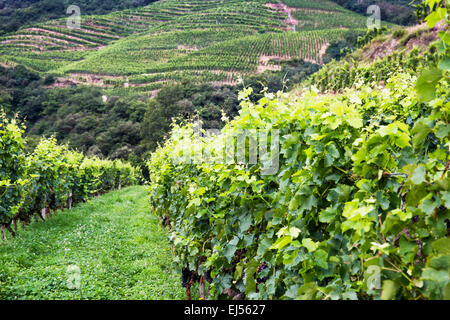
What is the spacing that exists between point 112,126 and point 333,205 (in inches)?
1758

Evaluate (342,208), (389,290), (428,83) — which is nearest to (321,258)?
(342,208)

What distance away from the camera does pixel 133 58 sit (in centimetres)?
7744

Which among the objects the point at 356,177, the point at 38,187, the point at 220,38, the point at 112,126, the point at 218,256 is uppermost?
the point at 220,38

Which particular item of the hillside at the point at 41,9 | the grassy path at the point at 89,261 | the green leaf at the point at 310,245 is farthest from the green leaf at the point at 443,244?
the hillside at the point at 41,9

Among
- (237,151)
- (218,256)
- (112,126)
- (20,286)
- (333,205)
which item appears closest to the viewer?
(333,205)

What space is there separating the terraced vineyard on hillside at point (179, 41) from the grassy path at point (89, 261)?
51424mm

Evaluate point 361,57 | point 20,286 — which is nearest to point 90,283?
point 20,286

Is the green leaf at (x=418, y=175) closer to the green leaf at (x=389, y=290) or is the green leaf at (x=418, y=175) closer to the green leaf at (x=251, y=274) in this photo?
the green leaf at (x=389, y=290)

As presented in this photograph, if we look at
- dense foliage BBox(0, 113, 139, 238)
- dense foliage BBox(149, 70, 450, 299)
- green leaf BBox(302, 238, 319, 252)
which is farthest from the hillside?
green leaf BBox(302, 238, 319, 252)

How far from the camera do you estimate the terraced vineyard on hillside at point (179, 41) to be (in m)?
66.0

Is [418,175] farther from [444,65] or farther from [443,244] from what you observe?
[444,65]

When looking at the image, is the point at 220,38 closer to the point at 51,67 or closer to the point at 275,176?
the point at 51,67

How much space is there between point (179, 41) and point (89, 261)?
84905 mm

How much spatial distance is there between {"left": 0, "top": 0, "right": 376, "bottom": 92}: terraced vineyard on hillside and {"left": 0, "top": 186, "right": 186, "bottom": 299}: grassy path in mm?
51424
